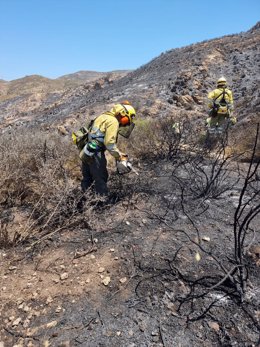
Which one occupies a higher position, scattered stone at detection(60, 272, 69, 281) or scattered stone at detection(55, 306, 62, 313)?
scattered stone at detection(60, 272, 69, 281)

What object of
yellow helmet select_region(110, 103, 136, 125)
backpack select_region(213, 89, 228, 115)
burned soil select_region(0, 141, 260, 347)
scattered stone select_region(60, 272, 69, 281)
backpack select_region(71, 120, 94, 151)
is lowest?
burned soil select_region(0, 141, 260, 347)

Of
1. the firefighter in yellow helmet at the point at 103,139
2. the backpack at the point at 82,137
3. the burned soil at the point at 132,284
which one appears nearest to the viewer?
the burned soil at the point at 132,284

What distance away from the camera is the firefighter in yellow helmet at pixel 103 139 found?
3.57m

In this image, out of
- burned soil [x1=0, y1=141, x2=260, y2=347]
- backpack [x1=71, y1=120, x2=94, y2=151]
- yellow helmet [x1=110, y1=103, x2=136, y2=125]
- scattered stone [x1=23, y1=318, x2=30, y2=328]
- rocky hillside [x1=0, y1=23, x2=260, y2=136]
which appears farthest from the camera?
rocky hillside [x1=0, y1=23, x2=260, y2=136]

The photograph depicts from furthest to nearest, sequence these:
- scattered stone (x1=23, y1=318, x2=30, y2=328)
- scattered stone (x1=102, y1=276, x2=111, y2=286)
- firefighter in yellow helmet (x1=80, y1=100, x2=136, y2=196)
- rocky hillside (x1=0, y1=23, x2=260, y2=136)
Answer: rocky hillside (x1=0, y1=23, x2=260, y2=136)
firefighter in yellow helmet (x1=80, y1=100, x2=136, y2=196)
scattered stone (x1=102, y1=276, x2=111, y2=286)
scattered stone (x1=23, y1=318, x2=30, y2=328)

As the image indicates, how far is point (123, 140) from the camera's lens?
585cm

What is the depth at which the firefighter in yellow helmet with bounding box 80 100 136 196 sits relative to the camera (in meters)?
3.57

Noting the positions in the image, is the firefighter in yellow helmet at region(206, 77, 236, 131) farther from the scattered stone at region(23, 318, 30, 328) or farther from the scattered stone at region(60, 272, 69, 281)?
the scattered stone at region(23, 318, 30, 328)

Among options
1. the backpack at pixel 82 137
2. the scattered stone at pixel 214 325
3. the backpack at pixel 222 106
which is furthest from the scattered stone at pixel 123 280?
the backpack at pixel 222 106

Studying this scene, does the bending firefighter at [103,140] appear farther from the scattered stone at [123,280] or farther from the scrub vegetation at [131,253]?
the scattered stone at [123,280]

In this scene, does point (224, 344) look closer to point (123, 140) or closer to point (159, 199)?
point (159, 199)

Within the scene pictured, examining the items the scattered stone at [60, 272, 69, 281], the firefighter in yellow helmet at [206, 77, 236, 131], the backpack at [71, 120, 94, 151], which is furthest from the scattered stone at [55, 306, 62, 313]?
the firefighter in yellow helmet at [206, 77, 236, 131]

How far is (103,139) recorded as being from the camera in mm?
3688

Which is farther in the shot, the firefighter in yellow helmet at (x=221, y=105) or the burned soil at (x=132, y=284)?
the firefighter in yellow helmet at (x=221, y=105)
